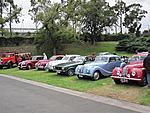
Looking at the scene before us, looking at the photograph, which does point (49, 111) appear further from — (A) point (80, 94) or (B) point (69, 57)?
(B) point (69, 57)

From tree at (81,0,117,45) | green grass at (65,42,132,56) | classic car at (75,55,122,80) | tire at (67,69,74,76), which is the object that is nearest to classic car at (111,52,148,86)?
classic car at (75,55,122,80)

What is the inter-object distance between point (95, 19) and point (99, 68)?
124ft

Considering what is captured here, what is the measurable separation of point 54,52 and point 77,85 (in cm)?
2982

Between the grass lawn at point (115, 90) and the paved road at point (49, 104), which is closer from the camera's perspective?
the paved road at point (49, 104)

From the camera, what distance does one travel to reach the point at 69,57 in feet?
91.5

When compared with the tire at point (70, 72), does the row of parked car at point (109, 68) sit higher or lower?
higher

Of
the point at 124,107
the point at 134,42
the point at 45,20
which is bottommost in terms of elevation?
the point at 124,107

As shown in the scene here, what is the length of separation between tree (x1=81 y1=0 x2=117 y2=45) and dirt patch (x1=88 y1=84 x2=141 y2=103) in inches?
1522

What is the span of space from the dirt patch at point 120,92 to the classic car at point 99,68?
2.98 metres

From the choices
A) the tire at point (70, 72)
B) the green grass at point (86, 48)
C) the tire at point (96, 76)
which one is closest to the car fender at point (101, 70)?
the tire at point (96, 76)

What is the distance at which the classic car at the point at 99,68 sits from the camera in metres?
20.0

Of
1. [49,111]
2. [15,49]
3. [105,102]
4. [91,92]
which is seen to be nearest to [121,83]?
[91,92]

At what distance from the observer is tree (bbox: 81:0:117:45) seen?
2205 inches

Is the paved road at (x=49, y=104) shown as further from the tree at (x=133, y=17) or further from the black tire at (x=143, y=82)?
the tree at (x=133, y=17)
